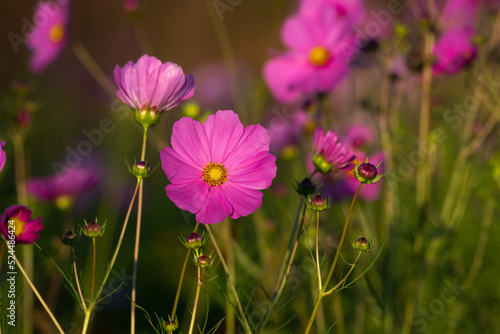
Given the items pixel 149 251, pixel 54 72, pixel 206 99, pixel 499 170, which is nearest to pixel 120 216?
pixel 149 251

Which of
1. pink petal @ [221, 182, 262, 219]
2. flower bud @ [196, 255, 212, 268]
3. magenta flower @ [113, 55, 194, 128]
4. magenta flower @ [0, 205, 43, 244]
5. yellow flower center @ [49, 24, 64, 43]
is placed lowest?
flower bud @ [196, 255, 212, 268]

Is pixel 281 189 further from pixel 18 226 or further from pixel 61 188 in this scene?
pixel 18 226

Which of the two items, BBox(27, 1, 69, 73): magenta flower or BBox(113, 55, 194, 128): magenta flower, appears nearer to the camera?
BBox(113, 55, 194, 128): magenta flower

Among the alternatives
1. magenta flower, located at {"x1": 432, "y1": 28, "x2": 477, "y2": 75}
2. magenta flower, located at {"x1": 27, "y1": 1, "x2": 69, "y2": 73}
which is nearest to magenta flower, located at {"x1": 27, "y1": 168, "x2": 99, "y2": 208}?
magenta flower, located at {"x1": 27, "y1": 1, "x2": 69, "y2": 73}

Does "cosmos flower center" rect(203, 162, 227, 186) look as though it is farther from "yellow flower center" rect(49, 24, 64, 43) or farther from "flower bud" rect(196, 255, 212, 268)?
"yellow flower center" rect(49, 24, 64, 43)

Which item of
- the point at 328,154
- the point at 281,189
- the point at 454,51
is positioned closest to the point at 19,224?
the point at 328,154

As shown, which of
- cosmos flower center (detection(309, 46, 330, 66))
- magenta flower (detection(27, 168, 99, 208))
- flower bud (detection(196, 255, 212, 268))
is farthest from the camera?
cosmos flower center (detection(309, 46, 330, 66))

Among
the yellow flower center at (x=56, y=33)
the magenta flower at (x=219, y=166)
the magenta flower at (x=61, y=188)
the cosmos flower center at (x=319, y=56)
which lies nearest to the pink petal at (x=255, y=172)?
the magenta flower at (x=219, y=166)

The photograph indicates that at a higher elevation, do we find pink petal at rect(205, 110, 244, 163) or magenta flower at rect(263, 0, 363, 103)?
magenta flower at rect(263, 0, 363, 103)

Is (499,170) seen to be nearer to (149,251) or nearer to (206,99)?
(149,251)
